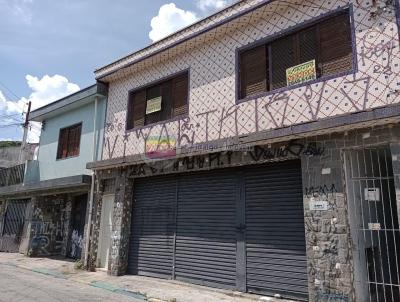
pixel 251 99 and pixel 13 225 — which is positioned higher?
pixel 251 99

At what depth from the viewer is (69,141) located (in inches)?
583

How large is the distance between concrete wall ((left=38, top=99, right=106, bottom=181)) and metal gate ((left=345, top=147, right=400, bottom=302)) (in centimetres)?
863

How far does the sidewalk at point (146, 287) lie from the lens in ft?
26.0

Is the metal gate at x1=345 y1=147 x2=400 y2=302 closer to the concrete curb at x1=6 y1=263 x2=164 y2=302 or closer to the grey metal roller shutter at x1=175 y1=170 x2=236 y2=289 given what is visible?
the grey metal roller shutter at x1=175 y1=170 x2=236 y2=289

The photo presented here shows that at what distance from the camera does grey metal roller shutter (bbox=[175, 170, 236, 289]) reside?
29.0 feet

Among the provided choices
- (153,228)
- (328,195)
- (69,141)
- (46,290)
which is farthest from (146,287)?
(69,141)

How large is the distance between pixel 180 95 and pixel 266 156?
355cm

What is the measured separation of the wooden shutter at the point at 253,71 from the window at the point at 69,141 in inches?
308

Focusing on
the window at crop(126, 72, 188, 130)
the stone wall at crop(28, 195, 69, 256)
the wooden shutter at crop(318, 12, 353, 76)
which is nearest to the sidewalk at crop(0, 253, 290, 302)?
the stone wall at crop(28, 195, 69, 256)

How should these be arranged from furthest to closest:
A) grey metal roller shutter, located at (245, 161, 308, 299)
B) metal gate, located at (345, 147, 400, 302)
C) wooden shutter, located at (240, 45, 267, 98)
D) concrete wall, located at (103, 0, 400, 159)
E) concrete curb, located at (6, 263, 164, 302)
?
wooden shutter, located at (240, 45, 267, 98) → concrete curb, located at (6, 263, 164, 302) → grey metal roller shutter, located at (245, 161, 308, 299) → metal gate, located at (345, 147, 400, 302) → concrete wall, located at (103, 0, 400, 159)

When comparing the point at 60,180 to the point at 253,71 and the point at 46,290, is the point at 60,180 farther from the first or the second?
the point at 253,71

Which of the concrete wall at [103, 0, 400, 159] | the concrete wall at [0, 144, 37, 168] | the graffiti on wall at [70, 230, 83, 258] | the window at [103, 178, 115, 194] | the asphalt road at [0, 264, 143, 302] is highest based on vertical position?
the concrete wall at [0, 144, 37, 168]

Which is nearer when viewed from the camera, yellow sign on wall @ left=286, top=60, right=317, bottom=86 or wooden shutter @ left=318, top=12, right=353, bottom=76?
wooden shutter @ left=318, top=12, right=353, bottom=76

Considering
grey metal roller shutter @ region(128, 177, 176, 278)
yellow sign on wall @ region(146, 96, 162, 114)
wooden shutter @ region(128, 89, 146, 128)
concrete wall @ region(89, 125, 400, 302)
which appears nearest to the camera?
concrete wall @ region(89, 125, 400, 302)
